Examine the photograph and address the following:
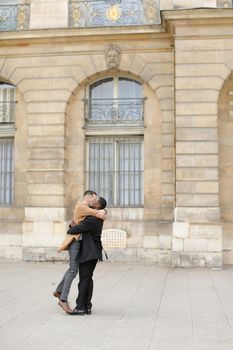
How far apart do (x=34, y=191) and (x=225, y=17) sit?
7.04 meters

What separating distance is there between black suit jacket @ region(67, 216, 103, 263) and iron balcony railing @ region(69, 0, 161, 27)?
28.7 ft

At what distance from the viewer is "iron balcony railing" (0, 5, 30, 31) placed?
50.0ft

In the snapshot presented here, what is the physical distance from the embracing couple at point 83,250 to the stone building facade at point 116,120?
19.0 feet

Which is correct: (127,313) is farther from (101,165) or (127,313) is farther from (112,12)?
(112,12)

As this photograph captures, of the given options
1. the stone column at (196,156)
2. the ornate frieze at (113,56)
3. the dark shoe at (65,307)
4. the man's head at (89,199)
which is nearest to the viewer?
the dark shoe at (65,307)

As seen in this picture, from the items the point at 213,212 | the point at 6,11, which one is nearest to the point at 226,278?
the point at 213,212

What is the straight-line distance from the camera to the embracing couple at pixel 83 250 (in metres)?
7.50

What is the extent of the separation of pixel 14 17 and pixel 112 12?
2998mm

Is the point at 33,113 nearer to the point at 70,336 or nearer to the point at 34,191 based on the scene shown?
the point at 34,191

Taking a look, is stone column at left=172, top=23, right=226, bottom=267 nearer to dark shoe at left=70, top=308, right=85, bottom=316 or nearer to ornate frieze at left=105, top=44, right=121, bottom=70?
ornate frieze at left=105, top=44, right=121, bottom=70

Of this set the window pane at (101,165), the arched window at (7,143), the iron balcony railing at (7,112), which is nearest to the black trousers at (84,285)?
the window pane at (101,165)

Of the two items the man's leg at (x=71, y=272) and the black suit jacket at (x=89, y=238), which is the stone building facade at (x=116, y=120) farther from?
the man's leg at (x=71, y=272)

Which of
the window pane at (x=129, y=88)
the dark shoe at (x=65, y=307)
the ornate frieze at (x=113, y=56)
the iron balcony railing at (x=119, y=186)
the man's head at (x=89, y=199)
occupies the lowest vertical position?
the dark shoe at (x=65, y=307)

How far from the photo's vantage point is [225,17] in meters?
13.3
